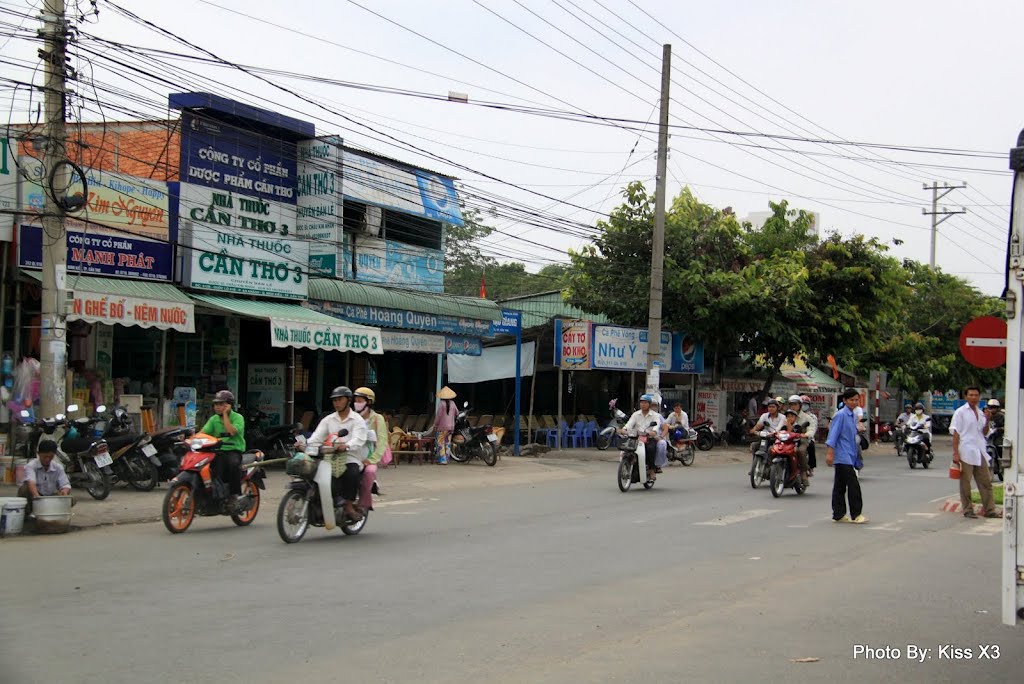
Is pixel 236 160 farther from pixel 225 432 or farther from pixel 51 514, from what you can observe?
pixel 51 514

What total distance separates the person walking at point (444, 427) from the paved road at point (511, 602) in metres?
8.96

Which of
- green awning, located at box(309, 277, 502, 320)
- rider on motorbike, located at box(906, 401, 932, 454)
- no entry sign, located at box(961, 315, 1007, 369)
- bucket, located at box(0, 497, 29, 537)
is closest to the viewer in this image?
no entry sign, located at box(961, 315, 1007, 369)

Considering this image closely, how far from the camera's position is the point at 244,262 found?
19484 millimetres

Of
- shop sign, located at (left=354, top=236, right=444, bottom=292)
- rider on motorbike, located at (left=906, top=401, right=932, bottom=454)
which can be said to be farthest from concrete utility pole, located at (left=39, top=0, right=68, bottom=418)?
rider on motorbike, located at (left=906, top=401, right=932, bottom=454)

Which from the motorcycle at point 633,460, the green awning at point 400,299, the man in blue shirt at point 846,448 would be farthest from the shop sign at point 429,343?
the man in blue shirt at point 846,448

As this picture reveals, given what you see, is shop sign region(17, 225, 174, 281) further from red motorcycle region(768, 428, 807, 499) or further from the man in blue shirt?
the man in blue shirt

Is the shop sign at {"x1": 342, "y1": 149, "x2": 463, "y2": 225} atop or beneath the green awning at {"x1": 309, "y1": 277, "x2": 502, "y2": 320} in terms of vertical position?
atop

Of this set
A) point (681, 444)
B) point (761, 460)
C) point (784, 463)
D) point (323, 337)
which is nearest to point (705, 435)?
point (681, 444)

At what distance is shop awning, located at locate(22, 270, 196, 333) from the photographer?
15523 mm

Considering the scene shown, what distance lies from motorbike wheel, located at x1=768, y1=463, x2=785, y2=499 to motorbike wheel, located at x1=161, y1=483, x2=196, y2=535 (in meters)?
9.17

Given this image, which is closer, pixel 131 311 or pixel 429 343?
pixel 131 311

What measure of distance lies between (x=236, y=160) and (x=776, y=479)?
39.9ft

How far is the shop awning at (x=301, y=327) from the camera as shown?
18.1 m

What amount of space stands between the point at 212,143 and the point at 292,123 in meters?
2.09
